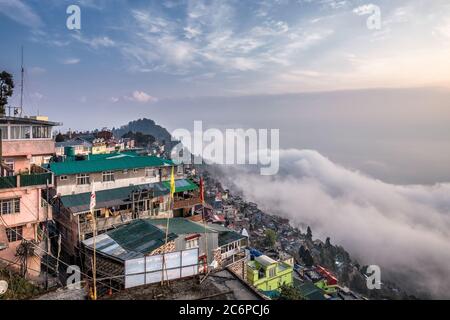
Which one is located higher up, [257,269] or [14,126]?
[14,126]

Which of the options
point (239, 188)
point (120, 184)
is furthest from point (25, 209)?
point (239, 188)

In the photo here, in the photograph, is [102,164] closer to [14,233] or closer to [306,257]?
[14,233]

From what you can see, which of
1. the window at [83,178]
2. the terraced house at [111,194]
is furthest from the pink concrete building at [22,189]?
the window at [83,178]

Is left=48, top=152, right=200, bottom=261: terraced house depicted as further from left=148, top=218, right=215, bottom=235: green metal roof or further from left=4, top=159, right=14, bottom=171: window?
left=4, top=159, right=14, bottom=171: window

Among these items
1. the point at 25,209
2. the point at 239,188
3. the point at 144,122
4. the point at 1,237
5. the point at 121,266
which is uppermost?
the point at 144,122

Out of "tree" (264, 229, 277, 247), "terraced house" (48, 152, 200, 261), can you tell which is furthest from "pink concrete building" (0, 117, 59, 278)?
"tree" (264, 229, 277, 247)
